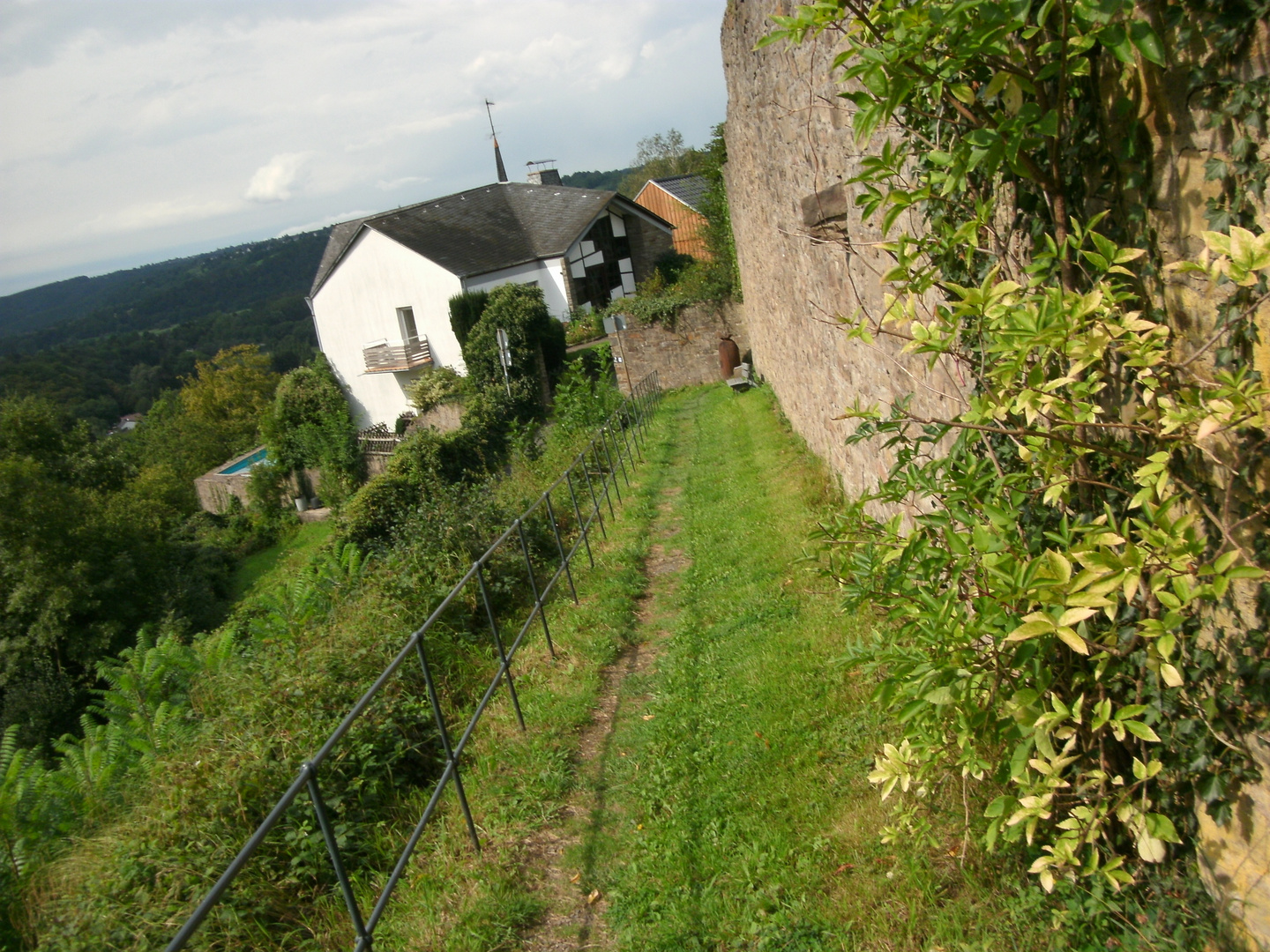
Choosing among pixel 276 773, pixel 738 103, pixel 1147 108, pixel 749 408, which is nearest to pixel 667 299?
pixel 749 408

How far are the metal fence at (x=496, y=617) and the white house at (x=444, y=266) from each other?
1514 centimetres

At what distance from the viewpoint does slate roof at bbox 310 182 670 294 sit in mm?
33781

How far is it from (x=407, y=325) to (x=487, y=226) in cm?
613

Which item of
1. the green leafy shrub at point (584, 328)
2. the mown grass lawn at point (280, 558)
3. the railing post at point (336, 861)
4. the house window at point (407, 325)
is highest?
the house window at point (407, 325)

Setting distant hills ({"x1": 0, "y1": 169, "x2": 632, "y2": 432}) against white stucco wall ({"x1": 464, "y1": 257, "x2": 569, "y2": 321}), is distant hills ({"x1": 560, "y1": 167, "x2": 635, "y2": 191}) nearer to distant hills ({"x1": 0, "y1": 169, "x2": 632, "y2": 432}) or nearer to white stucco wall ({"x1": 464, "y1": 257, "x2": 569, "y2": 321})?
distant hills ({"x1": 0, "y1": 169, "x2": 632, "y2": 432})

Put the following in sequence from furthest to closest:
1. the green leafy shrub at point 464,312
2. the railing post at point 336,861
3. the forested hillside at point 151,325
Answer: the forested hillside at point 151,325
the green leafy shrub at point 464,312
the railing post at point 336,861

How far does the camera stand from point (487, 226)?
3706 cm

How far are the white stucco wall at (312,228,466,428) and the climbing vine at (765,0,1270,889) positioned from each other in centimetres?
3084

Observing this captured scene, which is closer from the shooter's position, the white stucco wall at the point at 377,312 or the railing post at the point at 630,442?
the railing post at the point at 630,442

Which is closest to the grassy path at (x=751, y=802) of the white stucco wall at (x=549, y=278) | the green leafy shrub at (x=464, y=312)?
the green leafy shrub at (x=464, y=312)

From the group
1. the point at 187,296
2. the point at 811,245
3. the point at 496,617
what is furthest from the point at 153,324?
the point at 811,245

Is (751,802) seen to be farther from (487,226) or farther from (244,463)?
(244,463)

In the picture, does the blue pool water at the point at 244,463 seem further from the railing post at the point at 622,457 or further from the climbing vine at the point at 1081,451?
the climbing vine at the point at 1081,451

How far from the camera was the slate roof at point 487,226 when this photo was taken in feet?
111
